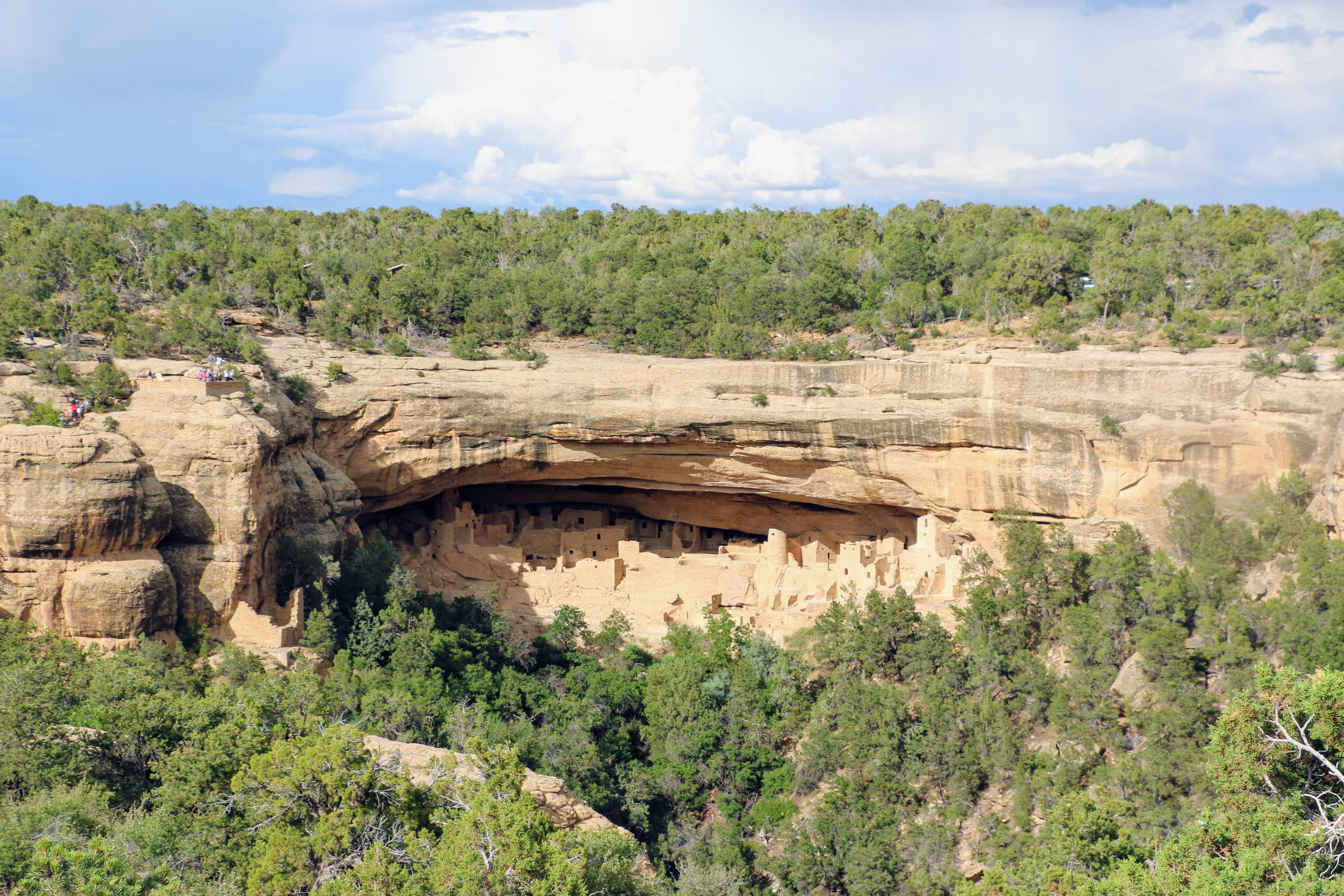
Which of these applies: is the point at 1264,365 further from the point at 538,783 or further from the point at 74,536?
the point at 74,536

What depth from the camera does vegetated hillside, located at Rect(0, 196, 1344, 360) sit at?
24.7 m

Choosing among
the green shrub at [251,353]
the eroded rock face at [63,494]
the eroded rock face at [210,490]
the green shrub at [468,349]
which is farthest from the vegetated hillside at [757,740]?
the green shrub at [468,349]

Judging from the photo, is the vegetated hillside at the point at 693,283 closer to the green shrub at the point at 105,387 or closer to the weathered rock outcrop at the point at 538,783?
the green shrub at the point at 105,387

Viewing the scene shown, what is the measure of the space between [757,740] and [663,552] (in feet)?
24.8

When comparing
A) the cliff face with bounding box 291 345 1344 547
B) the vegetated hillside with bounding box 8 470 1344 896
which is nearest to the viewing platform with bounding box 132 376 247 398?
the cliff face with bounding box 291 345 1344 547

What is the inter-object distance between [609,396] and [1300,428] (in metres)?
14.5

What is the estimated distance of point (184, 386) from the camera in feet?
68.4

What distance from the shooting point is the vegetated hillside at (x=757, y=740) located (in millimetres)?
12539

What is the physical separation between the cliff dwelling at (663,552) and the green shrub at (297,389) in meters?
4.96

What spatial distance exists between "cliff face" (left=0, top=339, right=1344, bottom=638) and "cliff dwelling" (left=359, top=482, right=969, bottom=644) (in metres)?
0.30

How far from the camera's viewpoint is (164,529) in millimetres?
19484

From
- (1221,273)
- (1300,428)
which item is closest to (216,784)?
(1300,428)

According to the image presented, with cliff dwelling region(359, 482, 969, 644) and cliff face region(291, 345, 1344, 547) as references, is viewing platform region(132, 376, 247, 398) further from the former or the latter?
cliff dwelling region(359, 482, 969, 644)

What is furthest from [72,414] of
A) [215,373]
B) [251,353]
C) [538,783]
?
[538,783]
